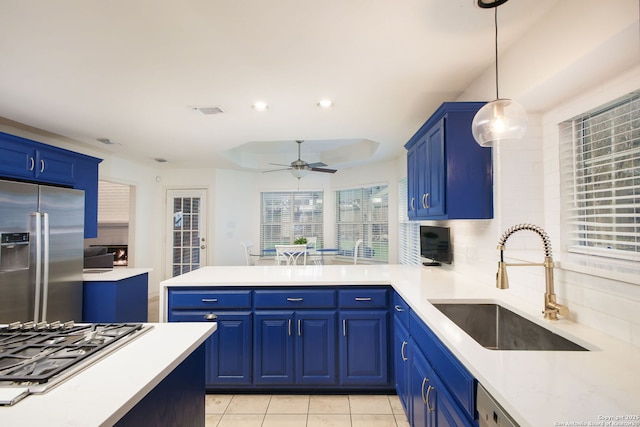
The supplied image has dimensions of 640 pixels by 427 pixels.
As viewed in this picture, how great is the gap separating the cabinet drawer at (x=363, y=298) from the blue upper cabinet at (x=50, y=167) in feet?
10.2

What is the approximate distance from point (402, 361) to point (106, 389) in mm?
1752

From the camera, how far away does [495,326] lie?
1688mm

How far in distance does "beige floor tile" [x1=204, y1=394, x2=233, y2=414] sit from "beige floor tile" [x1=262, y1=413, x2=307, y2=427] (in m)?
0.37

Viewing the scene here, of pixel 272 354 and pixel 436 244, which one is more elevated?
pixel 436 244

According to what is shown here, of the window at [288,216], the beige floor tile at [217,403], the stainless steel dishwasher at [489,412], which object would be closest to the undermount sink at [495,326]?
the stainless steel dishwasher at [489,412]

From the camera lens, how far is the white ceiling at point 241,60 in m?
1.57

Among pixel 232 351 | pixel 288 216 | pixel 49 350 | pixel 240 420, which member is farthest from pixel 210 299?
pixel 288 216

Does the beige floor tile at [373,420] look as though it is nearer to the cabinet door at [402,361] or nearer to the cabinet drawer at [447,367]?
the cabinet door at [402,361]

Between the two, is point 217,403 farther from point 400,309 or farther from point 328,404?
point 400,309

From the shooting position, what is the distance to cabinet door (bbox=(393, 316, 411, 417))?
1893mm

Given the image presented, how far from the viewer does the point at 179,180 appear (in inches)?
229

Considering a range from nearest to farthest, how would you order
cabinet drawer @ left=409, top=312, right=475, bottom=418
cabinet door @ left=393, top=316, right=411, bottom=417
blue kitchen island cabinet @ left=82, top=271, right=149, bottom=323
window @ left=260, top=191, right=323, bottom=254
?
cabinet drawer @ left=409, top=312, right=475, bottom=418, cabinet door @ left=393, top=316, right=411, bottom=417, blue kitchen island cabinet @ left=82, top=271, right=149, bottom=323, window @ left=260, top=191, right=323, bottom=254

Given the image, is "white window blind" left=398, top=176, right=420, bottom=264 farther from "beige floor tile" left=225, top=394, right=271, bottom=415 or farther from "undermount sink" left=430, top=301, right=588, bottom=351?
"beige floor tile" left=225, top=394, right=271, bottom=415

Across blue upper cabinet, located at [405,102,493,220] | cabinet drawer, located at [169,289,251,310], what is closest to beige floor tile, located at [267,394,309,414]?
cabinet drawer, located at [169,289,251,310]
